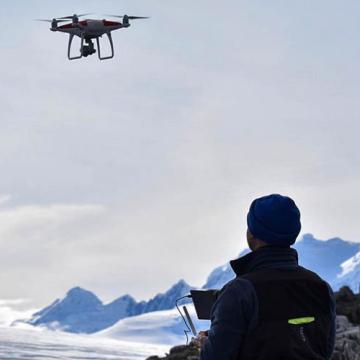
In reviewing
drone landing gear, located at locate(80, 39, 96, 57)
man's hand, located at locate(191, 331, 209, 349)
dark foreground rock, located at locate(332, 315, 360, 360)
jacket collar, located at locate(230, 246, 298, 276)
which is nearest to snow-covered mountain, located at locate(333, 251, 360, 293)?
dark foreground rock, located at locate(332, 315, 360, 360)

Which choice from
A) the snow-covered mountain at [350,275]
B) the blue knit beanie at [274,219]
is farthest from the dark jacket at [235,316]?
the snow-covered mountain at [350,275]

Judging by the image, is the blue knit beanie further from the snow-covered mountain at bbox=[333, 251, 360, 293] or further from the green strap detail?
the snow-covered mountain at bbox=[333, 251, 360, 293]

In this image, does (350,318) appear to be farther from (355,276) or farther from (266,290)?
(355,276)

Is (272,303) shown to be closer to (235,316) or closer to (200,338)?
(235,316)

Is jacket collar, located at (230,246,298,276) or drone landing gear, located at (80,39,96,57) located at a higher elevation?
drone landing gear, located at (80,39,96,57)

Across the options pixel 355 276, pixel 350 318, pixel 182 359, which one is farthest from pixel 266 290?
pixel 355 276

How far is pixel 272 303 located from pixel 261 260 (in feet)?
0.71

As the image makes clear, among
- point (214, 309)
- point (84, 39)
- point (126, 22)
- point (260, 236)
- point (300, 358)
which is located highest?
point (126, 22)

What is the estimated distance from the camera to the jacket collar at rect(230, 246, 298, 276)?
3.83 m

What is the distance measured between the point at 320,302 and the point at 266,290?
335 mm

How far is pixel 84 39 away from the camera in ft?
74.8

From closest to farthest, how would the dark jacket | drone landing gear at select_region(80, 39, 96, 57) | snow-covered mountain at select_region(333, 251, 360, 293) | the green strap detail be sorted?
1. the dark jacket
2. the green strap detail
3. drone landing gear at select_region(80, 39, 96, 57)
4. snow-covered mountain at select_region(333, 251, 360, 293)

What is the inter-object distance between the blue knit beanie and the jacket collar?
0.04 metres

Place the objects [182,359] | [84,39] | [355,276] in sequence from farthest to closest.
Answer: [355,276], [182,359], [84,39]
